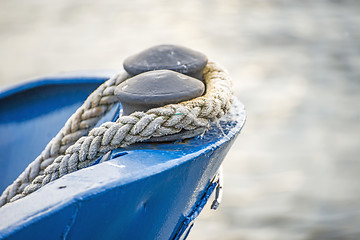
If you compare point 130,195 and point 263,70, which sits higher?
point 130,195

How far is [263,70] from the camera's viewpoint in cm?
480

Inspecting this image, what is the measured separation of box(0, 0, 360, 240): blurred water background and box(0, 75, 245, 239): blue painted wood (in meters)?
1.13

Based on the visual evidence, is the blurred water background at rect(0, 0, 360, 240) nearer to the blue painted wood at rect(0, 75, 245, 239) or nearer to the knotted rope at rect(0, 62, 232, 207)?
the knotted rope at rect(0, 62, 232, 207)

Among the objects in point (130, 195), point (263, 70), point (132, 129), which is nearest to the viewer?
point (130, 195)

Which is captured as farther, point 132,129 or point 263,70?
point 263,70

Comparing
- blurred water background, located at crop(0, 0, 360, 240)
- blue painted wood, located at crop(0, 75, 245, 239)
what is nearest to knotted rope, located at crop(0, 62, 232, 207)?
blue painted wood, located at crop(0, 75, 245, 239)

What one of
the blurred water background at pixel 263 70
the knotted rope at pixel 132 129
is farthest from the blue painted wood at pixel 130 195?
the blurred water background at pixel 263 70

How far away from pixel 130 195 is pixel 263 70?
408 centimetres

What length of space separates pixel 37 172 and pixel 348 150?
2.57 meters

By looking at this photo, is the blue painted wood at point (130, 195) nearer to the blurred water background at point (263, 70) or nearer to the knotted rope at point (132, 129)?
the knotted rope at point (132, 129)

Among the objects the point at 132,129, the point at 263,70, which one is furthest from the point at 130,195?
the point at 263,70

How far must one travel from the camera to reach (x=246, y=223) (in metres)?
2.62

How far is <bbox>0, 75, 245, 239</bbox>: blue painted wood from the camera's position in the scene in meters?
0.80

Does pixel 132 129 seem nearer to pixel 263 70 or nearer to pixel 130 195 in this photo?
pixel 130 195
